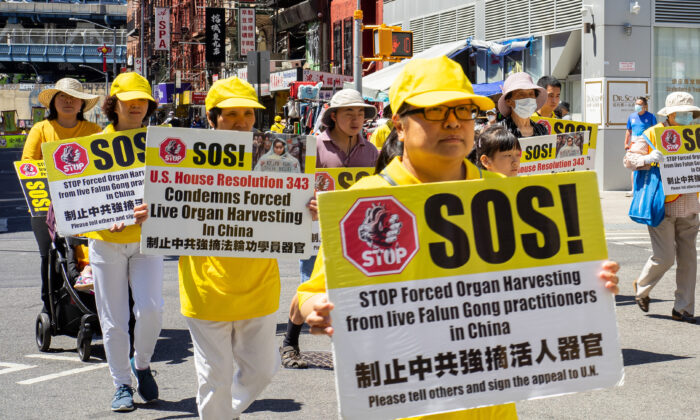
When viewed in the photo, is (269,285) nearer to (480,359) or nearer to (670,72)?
(480,359)

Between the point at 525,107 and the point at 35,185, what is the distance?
4.08 m

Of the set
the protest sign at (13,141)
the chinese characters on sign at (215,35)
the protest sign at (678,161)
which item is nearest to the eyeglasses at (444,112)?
the protest sign at (678,161)

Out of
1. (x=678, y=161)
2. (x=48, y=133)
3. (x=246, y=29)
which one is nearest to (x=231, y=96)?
(x=48, y=133)

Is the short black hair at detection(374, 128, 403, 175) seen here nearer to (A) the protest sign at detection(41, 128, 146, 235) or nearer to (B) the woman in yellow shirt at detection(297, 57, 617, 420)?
(B) the woman in yellow shirt at detection(297, 57, 617, 420)

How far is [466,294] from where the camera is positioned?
3061 millimetres

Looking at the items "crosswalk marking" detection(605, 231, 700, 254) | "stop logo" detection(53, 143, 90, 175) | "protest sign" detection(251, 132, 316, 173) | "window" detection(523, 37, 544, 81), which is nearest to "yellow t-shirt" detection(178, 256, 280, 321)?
"protest sign" detection(251, 132, 316, 173)

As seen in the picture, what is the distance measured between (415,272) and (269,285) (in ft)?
6.27

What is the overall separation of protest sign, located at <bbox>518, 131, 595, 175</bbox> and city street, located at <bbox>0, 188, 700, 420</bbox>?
1544 millimetres

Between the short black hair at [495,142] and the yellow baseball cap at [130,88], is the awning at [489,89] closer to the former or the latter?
the yellow baseball cap at [130,88]

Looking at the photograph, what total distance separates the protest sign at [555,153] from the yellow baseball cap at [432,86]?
4.52m

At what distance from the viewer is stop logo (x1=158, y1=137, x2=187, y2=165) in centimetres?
485

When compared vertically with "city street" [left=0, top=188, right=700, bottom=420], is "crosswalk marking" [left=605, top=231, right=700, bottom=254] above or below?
above

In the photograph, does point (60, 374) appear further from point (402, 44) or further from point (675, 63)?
point (675, 63)

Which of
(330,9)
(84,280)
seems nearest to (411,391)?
(84,280)
